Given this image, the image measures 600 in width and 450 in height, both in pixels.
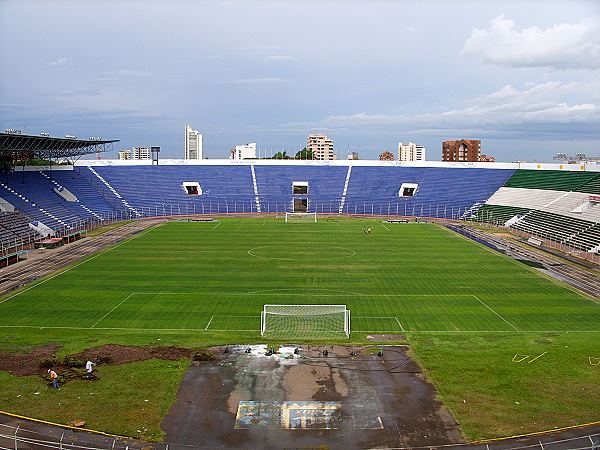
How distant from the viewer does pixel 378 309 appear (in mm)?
38969

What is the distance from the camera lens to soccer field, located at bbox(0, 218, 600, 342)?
35.7 m

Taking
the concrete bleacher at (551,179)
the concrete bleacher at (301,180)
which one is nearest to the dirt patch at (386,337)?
the concrete bleacher at (551,179)

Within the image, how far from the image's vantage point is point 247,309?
126ft

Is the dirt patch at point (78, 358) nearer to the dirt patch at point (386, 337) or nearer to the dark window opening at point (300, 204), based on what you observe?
the dirt patch at point (386, 337)

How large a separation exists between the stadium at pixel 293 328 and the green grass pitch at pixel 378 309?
7.0 inches

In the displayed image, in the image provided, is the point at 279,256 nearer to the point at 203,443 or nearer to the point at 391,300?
the point at 391,300

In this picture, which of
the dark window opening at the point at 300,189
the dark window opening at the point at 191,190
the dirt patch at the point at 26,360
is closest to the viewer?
the dirt patch at the point at 26,360

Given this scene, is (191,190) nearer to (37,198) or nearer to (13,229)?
(37,198)

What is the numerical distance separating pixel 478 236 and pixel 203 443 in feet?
196

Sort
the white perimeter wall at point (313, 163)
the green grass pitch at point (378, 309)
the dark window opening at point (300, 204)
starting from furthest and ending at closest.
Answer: the white perimeter wall at point (313, 163) → the dark window opening at point (300, 204) → the green grass pitch at point (378, 309)

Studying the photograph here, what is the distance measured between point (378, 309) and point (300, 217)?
55295 millimetres

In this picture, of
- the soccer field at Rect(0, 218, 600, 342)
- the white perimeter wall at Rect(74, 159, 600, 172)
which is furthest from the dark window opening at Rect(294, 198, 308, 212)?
the soccer field at Rect(0, 218, 600, 342)

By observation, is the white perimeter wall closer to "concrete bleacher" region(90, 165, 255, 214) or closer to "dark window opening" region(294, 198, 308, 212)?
"concrete bleacher" region(90, 165, 255, 214)

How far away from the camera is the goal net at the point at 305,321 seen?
33250 millimetres
